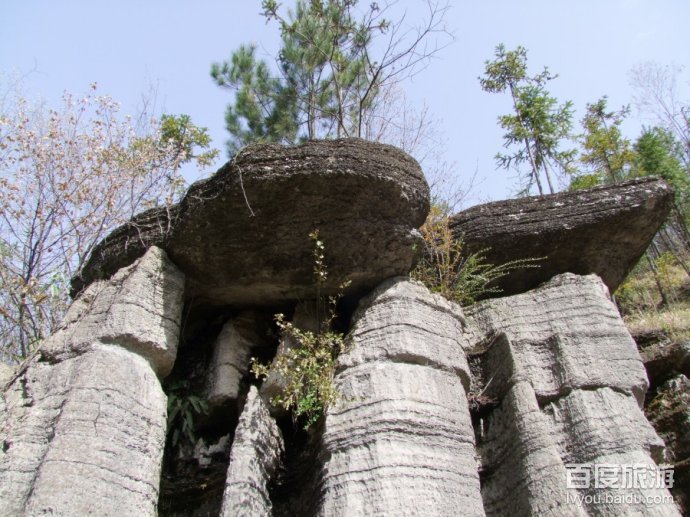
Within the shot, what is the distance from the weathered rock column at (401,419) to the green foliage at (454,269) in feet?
1.62

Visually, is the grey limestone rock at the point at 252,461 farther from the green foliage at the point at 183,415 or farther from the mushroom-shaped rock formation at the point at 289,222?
the mushroom-shaped rock formation at the point at 289,222

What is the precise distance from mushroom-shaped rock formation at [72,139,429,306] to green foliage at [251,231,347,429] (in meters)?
0.20

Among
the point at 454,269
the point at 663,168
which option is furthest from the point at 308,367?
the point at 663,168

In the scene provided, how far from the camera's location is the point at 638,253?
19.8 feet

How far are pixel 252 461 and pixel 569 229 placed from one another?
350 cm

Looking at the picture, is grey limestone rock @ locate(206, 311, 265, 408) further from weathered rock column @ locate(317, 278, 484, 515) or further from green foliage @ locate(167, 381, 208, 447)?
weathered rock column @ locate(317, 278, 484, 515)

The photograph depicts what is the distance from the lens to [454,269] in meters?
5.94

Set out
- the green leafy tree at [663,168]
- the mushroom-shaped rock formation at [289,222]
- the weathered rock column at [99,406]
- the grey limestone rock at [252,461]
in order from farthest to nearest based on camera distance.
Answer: the green leafy tree at [663,168]
the mushroom-shaped rock formation at [289,222]
the grey limestone rock at [252,461]
the weathered rock column at [99,406]

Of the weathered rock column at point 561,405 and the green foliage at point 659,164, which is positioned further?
the green foliage at point 659,164

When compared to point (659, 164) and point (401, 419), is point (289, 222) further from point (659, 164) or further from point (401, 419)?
point (659, 164)

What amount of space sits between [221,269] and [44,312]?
9.03 ft

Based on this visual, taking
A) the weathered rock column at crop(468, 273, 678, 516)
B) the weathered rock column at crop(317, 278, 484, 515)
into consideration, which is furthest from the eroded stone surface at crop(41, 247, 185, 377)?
the weathered rock column at crop(468, 273, 678, 516)

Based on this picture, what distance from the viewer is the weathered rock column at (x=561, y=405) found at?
4309 millimetres

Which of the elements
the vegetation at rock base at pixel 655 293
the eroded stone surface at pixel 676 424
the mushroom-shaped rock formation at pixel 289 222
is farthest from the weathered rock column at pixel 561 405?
the vegetation at rock base at pixel 655 293
